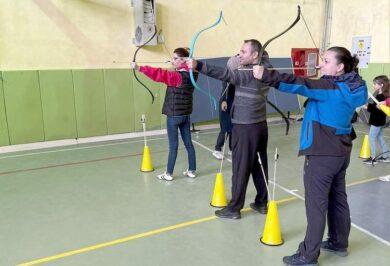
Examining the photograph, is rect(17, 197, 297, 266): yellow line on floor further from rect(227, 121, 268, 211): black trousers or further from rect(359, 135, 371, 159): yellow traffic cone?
rect(359, 135, 371, 159): yellow traffic cone

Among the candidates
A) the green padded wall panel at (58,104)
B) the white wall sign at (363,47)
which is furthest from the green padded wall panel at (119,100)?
the white wall sign at (363,47)

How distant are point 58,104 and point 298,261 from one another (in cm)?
443

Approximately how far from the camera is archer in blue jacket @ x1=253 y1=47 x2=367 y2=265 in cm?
189

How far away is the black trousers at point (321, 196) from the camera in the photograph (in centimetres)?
204

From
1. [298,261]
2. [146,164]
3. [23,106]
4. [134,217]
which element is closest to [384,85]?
[298,261]

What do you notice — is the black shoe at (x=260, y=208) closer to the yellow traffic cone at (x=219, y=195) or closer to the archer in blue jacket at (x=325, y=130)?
the yellow traffic cone at (x=219, y=195)

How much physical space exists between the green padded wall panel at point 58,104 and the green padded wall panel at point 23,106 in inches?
3.4

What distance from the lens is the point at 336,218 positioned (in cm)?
225

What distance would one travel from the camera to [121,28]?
575 centimetres

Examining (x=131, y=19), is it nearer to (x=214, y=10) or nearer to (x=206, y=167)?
(x=214, y=10)

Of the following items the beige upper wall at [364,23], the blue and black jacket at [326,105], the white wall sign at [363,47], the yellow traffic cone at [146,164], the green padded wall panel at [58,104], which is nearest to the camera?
the blue and black jacket at [326,105]

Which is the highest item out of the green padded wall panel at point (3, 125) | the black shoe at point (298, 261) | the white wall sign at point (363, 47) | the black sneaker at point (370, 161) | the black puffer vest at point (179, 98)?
the white wall sign at point (363, 47)

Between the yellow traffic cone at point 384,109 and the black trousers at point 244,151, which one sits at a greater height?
the yellow traffic cone at point 384,109

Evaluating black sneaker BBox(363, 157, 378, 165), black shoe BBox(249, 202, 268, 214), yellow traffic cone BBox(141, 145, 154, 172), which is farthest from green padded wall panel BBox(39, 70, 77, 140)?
black sneaker BBox(363, 157, 378, 165)
